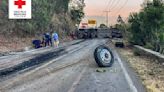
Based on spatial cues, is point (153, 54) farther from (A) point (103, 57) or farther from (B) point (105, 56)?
(A) point (103, 57)

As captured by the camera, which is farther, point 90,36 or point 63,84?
point 90,36

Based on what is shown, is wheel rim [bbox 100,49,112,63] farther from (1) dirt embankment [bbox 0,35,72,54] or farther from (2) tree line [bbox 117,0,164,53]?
(1) dirt embankment [bbox 0,35,72,54]

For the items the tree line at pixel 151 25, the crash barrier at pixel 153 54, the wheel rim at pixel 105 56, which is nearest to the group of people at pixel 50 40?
the tree line at pixel 151 25

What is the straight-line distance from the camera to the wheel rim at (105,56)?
19.1 m

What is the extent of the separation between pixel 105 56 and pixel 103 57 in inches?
8.6

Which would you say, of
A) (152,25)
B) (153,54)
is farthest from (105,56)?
(152,25)

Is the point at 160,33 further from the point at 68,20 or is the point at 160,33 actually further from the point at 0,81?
the point at 68,20

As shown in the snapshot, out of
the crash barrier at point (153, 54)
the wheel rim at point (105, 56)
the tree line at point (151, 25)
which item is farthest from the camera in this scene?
the tree line at point (151, 25)

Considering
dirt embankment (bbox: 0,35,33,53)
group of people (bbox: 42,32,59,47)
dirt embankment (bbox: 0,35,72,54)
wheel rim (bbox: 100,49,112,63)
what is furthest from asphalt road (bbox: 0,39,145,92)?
group of people (bbox: 42,32,59,47)

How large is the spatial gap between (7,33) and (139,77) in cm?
3293

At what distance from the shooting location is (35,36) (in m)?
54.3

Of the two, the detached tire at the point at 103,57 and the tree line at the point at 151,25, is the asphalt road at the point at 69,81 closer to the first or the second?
the detached tire at the point at 103,57

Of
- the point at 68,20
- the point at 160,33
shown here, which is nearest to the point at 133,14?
the point at 160,33

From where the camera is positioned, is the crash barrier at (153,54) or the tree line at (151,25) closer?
the crash barrier at (153,54)
